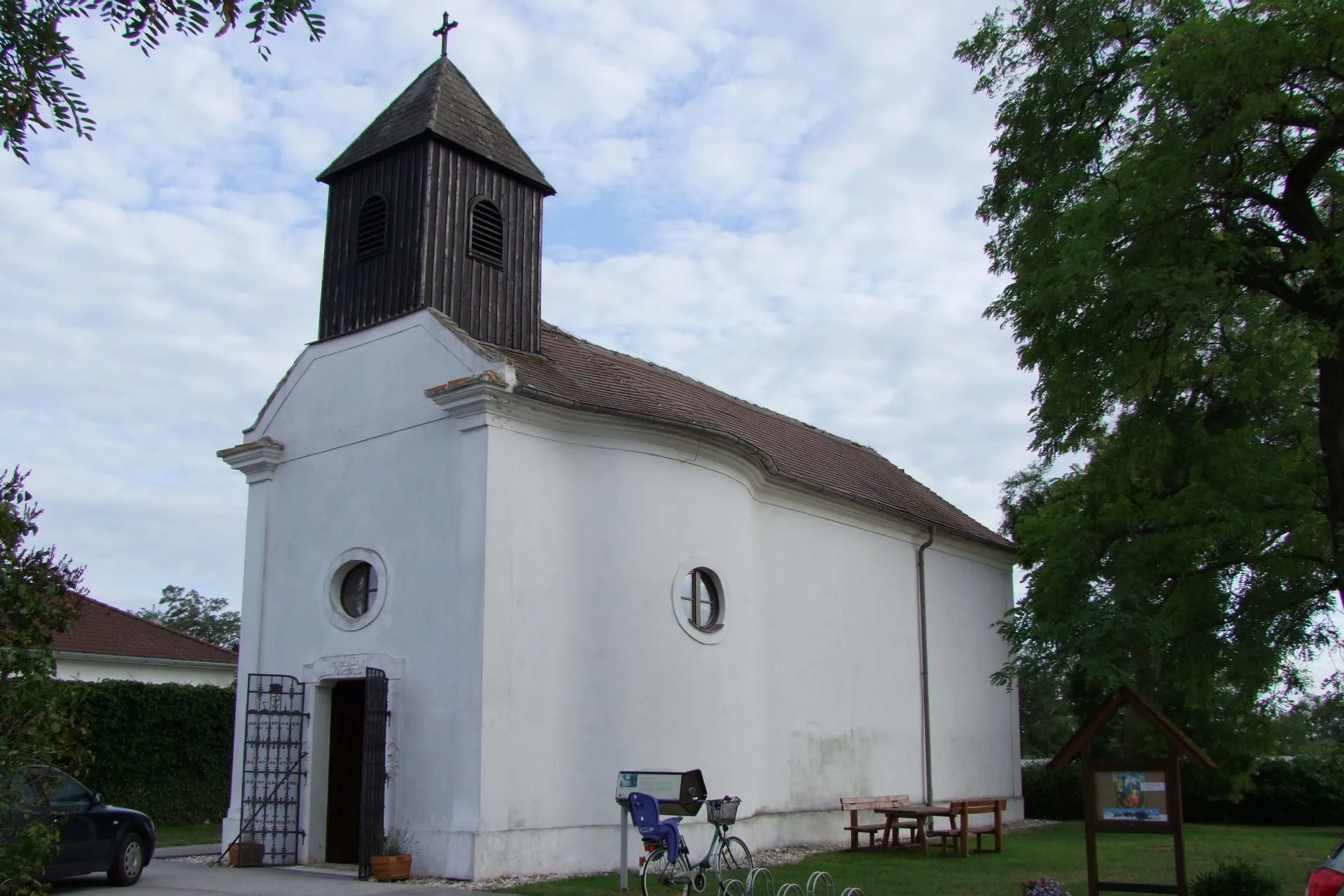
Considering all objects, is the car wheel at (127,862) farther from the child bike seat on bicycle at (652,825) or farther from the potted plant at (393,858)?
the child bike seat on bicycle at (652,825)

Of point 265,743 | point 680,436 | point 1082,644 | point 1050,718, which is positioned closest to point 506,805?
point 265,743

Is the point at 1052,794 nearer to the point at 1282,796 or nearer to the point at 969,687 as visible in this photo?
the point at 1282,796

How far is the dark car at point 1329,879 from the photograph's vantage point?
637 cm

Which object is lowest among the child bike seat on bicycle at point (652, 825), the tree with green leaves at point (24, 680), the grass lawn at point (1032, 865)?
the grass lawn at point (1032, 865)

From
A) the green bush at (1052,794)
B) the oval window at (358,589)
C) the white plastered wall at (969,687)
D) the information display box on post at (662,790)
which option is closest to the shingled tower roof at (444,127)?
the oval window at (358,589)

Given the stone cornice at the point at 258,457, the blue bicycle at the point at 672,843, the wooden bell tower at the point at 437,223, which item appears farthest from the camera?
the stone cornice at the point at 258,457

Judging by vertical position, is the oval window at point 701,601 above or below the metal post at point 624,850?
above

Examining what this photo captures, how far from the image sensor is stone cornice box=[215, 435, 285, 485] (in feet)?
56.6

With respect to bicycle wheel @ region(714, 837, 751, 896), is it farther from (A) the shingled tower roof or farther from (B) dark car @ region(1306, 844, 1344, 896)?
(A) the shingled tower roof

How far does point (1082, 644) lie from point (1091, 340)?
293cm

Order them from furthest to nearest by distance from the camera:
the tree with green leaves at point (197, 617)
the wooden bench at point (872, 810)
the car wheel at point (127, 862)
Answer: the tree with green leaves at point (197, 617)
the wooden bench at point (872, 810)
the car wheel at point (127, 862)

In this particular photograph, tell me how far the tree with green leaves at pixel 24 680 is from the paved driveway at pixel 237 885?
23.5 feet

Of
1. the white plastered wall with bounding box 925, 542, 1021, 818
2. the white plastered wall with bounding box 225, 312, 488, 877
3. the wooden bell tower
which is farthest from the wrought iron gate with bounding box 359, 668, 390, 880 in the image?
the white plastered wall with bounding box 925, 542, 1021, 818

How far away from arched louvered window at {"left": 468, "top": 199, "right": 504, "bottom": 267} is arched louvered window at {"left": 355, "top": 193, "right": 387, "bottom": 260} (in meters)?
1.24
